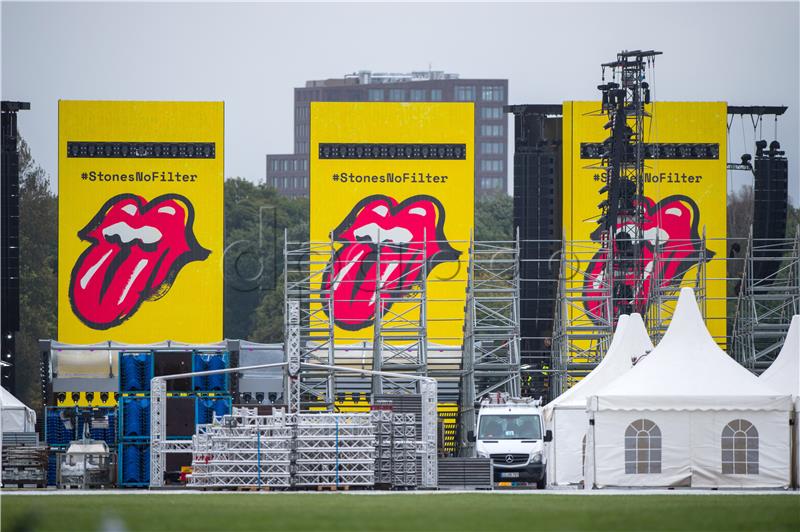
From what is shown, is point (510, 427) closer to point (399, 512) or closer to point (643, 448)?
point (643, 448)

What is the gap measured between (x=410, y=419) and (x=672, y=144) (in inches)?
852

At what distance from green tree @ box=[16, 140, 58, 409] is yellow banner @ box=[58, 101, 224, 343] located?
2103 cm

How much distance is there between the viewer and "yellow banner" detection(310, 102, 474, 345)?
52.4 meters

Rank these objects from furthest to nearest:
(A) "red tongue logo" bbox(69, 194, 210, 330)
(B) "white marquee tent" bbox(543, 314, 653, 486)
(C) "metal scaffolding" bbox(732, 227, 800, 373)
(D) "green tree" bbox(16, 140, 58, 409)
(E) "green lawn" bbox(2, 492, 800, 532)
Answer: (D) "green tree" bbox(16, 140, 58, 409) → (A) "red tongue logo" bbox(69, 194, 210, 330) → (C) "metal scaffolding" bbox(732, 227, 800, 373) → (B) "white marquee tent" bbox(543, 314, 653, 486) → (E) "green lawn" bbox(2, 492, 800, 532)

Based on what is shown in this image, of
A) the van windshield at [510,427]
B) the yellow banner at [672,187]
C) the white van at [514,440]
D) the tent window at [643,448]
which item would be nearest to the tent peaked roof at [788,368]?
the tent window at [643,448]

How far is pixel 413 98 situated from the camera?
602 ft

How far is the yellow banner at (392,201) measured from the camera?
5241 centimetres

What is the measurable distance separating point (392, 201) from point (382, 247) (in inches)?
57.7

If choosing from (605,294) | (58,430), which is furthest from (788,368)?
(58,430)

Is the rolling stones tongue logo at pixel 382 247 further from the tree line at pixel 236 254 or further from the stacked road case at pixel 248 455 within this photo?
the stacked road case at pixel 248 455

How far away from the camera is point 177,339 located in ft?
171

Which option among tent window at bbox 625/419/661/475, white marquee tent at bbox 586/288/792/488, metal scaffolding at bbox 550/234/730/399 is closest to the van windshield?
white marquee tent at bbox 586/288/792/488

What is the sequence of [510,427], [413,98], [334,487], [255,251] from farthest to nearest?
[413,98]
[255,251]
[510,427]
[334,487]

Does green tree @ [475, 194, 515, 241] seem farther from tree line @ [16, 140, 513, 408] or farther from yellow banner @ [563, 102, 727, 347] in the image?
yellow banner @ [563, 102, 727, 347]
